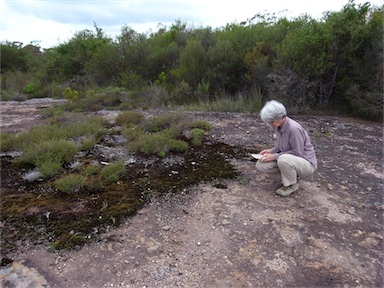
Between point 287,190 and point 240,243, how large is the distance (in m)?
1.05

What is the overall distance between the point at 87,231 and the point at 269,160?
196cm

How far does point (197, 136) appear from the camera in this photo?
536 cm

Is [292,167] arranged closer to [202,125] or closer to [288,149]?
[288,149]

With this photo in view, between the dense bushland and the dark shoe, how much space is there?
4103 millimetres

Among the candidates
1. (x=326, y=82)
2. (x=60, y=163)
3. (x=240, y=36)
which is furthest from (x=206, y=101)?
(x=60, y=163)

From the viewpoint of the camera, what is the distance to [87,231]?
293 cm

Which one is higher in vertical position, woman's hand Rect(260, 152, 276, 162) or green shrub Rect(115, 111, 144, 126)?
woman's hand Rect(260, 152, 276, 162)

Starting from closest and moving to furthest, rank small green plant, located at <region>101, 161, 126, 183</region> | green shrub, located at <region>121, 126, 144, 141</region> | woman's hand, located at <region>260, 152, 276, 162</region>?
woman's hand, located at <region>260, 152, 276, 162</region>, small green plant, located at <region>101, 161, 126, 183</region>, green shrub, located at <region>121, 126, 144, 141</region>

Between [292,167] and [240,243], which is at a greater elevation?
[292,167]

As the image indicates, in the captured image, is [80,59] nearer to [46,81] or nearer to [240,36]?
[46,81]

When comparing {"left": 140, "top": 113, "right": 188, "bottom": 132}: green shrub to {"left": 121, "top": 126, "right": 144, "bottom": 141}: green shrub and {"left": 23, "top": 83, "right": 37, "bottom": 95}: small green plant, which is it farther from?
{"left": 23, "top": 83, "right": 37, "bottom": 95}: small green plant

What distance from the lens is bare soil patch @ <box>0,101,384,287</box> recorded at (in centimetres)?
241

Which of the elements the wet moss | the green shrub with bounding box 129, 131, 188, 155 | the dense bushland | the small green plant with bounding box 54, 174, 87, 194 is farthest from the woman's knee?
the dense bushland

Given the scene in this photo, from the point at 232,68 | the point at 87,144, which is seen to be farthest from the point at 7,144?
the point at 232,68
